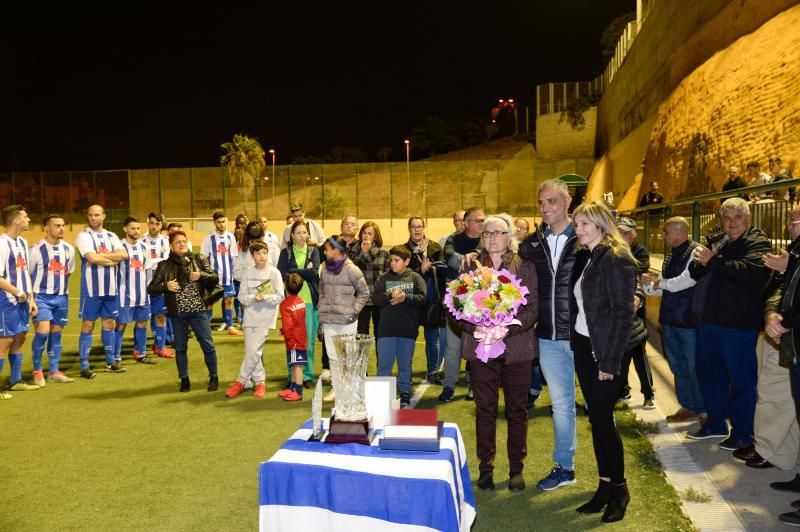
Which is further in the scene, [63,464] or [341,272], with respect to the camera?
[341,272]

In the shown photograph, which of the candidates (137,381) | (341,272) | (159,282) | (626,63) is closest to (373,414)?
(341,272)

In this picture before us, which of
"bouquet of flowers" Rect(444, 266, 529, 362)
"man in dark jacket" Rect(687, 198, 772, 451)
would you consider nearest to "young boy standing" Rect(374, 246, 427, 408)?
"bouquet of flowers" Rect(444, 266, 529, 362)

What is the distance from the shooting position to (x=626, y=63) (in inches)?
1357

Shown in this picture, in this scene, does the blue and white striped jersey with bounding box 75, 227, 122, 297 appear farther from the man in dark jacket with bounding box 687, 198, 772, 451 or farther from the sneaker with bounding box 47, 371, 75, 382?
the man in dark jacket with bounding box 687, 198, 772, 451

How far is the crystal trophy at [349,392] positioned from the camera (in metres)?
3.28

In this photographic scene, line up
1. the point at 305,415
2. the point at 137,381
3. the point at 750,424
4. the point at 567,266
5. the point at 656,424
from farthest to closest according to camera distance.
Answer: the point at 137,381 < the point at 305,415 < the point at 656,424 < the point at 750,424 < the point at 567,266

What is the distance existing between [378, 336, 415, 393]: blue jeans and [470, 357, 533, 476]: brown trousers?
2.03 metres

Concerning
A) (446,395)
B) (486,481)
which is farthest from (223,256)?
(486,481)

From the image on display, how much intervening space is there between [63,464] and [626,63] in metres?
35.8

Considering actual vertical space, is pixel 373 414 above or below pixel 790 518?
above

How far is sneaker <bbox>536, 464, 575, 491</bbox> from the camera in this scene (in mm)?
4422

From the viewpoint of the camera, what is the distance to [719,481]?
4453mm

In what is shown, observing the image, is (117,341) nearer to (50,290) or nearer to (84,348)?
(84,348)

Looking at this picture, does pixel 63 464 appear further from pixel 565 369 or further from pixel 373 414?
pixel 565 369
